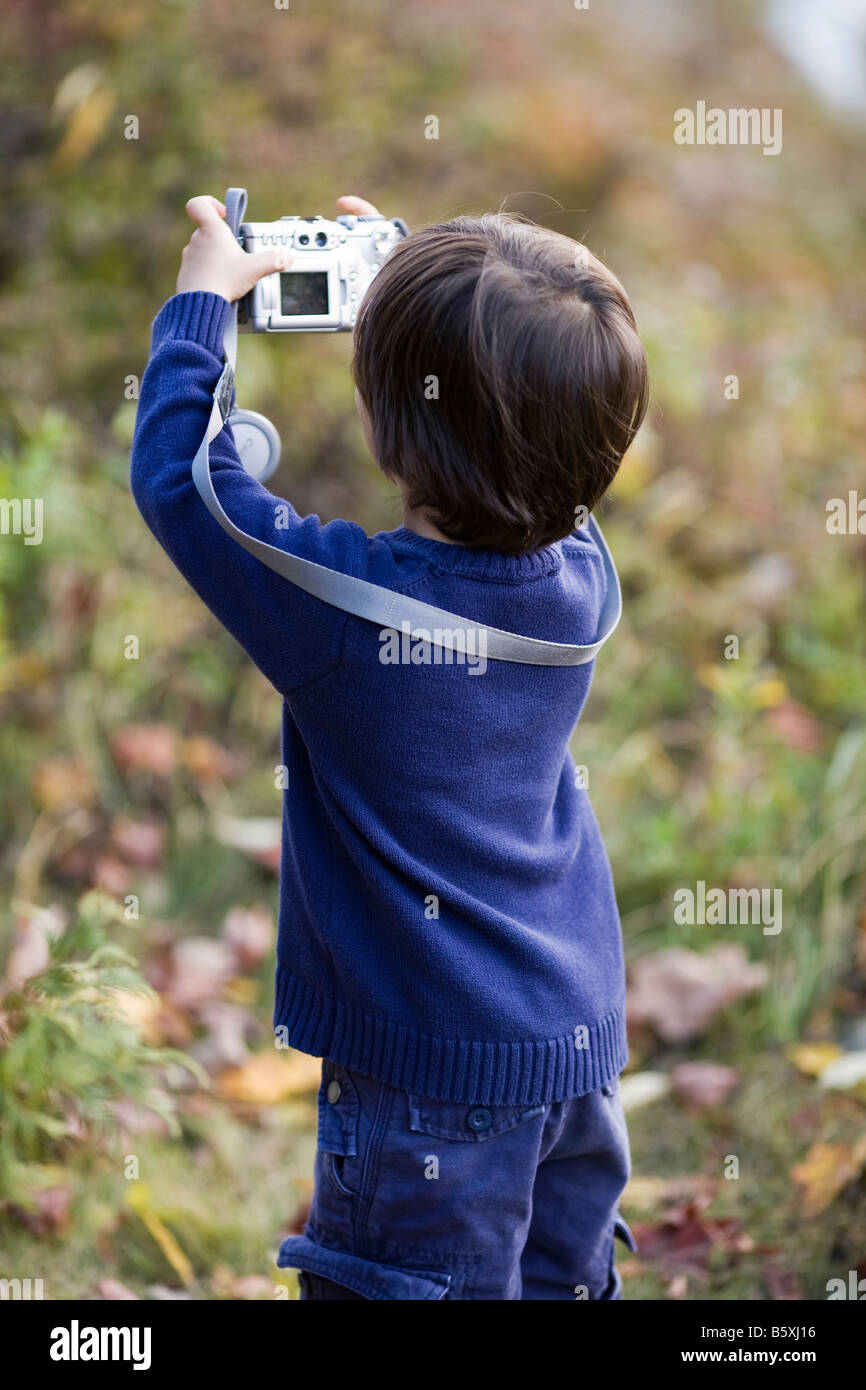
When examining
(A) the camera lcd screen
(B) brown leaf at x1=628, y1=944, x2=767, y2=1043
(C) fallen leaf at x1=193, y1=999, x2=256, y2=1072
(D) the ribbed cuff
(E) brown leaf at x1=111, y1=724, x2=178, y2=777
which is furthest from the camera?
(E) brown leaf at x1=111, y1=724, x2=178, y2=777

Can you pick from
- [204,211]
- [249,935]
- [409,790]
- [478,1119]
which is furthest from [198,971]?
[204,211]

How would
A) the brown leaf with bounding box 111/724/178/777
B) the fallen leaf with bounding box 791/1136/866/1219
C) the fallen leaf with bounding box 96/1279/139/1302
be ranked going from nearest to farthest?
the fallen leaf with bounding box 96/1279/139/1302 < the fallen leaf with bounding box 791/1136/866/1219 < the brown leaf with bounding box 111/724/178/777

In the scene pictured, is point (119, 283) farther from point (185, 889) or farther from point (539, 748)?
point (539, 748)

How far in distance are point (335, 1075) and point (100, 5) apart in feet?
11.0

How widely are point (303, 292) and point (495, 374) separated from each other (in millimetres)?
343

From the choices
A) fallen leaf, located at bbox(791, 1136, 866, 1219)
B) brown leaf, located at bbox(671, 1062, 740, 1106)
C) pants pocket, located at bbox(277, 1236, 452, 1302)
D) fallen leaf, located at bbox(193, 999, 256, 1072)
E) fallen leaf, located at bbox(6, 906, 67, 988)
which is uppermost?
fallen leaf, located at bbox(6, 906, 67, 988)

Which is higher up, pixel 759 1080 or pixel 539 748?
pixel 539 748

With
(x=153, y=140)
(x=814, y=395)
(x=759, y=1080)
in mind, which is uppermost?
(x=153, y=140)

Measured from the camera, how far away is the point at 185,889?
321 centimetres

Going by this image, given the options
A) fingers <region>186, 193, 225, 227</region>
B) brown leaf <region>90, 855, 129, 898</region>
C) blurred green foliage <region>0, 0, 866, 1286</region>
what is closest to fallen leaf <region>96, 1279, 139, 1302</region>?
blurred green foliage <region>0, 0, 866, 1286</region>

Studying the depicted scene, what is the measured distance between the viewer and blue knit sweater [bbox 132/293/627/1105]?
142 centimetres

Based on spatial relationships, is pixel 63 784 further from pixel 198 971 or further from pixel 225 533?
pixel 225 533

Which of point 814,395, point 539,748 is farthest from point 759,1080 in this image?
point 814,395

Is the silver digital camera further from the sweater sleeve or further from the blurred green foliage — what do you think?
the blurred green foliage
